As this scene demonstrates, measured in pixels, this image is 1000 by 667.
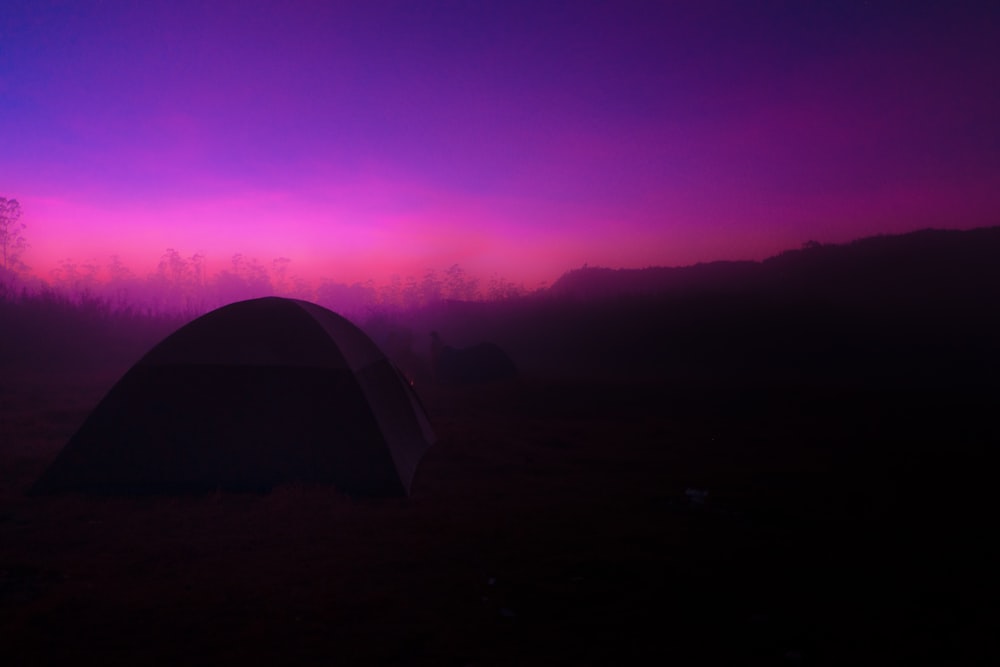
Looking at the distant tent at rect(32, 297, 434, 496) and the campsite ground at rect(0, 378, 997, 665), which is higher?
the distant tent at rect(32, 297, 434, 496)

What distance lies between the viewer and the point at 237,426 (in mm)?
7484

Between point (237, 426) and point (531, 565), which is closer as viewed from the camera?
point (531, 565)

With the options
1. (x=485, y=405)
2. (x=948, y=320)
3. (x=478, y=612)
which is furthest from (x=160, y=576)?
(x=948, y=320)

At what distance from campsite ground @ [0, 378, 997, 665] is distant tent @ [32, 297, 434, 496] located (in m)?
0.30

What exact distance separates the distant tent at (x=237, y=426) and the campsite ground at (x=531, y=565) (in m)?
0.30

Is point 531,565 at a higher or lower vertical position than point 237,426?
lower

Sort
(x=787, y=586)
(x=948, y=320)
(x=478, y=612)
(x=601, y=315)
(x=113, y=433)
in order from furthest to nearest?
(x=601, y=315) < (x=948, y=320) < (x=113, y=433) < (x=787, y=586) < (x=478, y=612)

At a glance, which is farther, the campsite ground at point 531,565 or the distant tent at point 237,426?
the distant tent at point 237,426

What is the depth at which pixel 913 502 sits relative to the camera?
7.68 m

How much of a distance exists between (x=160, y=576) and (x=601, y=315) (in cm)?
2814

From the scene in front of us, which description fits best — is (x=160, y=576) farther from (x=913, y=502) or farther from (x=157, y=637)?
(x=913, y=502)

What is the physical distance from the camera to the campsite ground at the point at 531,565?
4.15m

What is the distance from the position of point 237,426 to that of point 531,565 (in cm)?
401

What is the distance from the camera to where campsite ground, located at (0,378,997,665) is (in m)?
4.15
